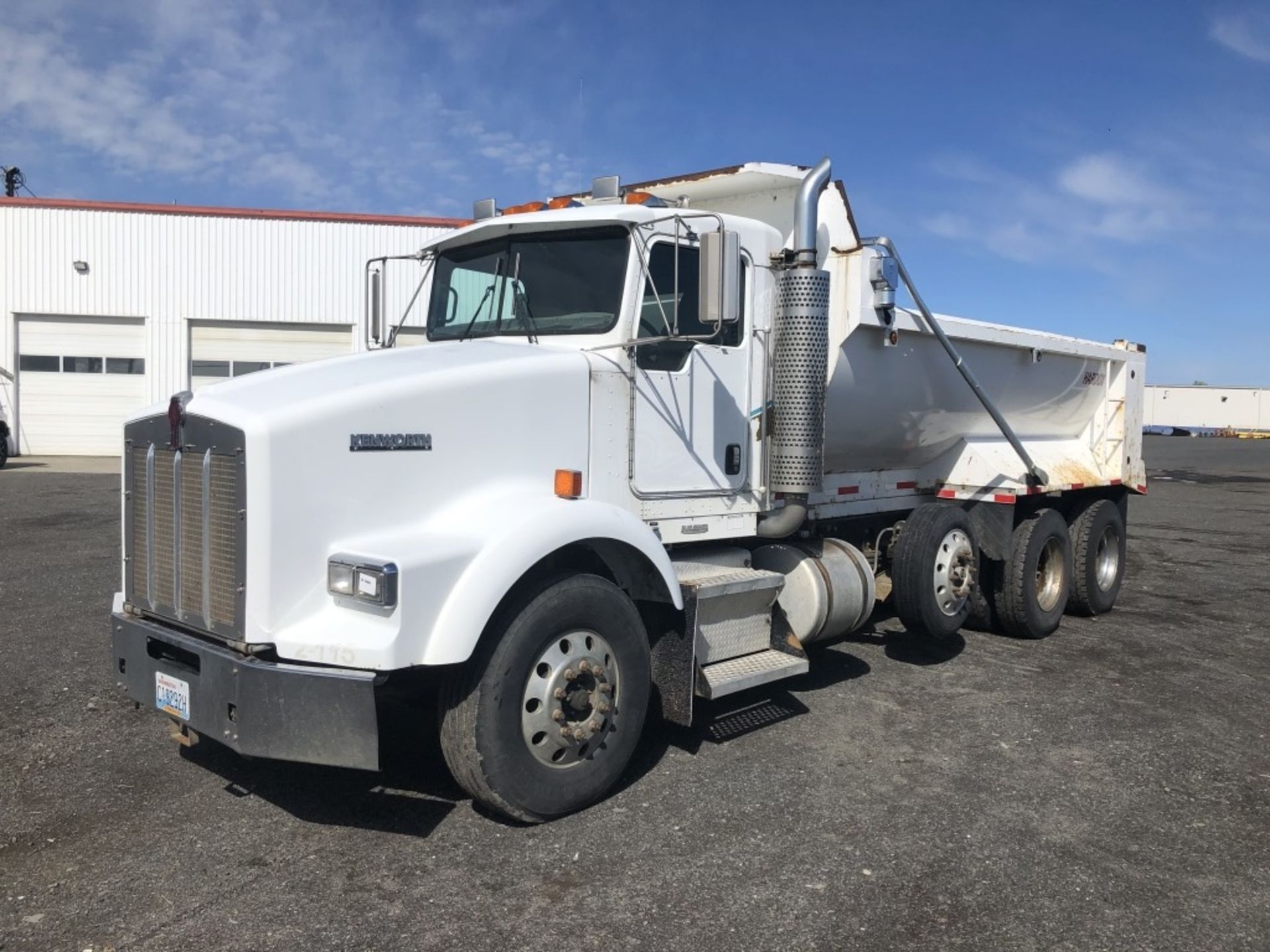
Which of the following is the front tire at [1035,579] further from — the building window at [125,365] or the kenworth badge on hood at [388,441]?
the building window at [125,365]

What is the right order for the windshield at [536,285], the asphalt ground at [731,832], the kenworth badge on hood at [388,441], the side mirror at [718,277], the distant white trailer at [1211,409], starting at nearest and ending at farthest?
1. the asphalt ground at [731,832]
2. the kenworth badge on hood at [388,441]
3. the side mirror at [718,277]
4. the windshield at [536,285]
5. the distant white trailer at [1211,409]

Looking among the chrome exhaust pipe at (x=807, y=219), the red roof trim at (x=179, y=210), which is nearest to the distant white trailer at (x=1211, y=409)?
Result: the red roof trim at (x=179, y=210)

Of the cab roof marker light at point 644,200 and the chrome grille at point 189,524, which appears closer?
the chrome grille at point 189,524

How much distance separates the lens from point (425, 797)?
15.3 feet

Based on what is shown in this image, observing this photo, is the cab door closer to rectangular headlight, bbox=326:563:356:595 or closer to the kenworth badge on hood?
the kenworth badge on hood

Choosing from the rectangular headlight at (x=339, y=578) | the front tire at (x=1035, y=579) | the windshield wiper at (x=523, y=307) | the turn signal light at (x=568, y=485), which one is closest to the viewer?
the rectangular headlight at (x=339, y=578)

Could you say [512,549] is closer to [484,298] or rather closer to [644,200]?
[484,298]

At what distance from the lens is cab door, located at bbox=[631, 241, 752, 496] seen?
5.12 meters

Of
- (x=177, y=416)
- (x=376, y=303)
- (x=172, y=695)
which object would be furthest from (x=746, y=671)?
(x=376, y=303)

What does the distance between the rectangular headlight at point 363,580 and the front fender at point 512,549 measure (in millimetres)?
213

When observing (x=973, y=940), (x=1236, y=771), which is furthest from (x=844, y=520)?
(x=973, y=940)

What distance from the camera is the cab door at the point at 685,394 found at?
512 cm

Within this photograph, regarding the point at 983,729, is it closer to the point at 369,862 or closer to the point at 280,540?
the point at 369,862

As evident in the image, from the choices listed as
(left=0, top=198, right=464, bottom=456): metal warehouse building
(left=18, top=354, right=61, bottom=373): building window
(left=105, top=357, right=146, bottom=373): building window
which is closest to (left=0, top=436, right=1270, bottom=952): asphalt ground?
(left=0, top=198, right=464, bottom=456): metal warehouse building
